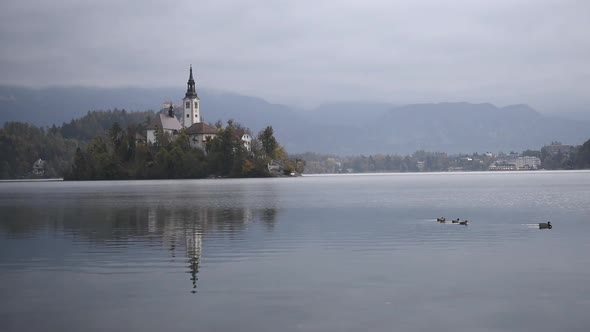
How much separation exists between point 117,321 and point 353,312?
5.29m

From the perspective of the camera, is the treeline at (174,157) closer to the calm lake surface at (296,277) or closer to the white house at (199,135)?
the white house at (199,135)

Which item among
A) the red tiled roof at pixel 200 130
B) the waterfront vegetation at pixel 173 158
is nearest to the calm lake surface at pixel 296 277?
the waterfront vegetation at pixel 173 158

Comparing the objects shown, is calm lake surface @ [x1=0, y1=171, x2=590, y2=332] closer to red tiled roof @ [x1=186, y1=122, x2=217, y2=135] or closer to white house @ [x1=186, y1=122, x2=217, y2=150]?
white house @ [x1=186, y1=122, x2=217, y2=150]

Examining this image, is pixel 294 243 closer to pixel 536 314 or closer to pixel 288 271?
pixel 288 271

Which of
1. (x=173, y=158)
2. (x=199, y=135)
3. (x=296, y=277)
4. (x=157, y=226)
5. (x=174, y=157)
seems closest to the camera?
(x=296, y=277)

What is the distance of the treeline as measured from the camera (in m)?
182

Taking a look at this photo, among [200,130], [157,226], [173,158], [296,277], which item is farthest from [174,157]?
[296,277]

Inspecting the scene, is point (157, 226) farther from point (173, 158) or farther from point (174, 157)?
point (173, 158)

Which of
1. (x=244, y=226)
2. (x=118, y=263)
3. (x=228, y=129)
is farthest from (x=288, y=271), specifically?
(x=228, y=129)

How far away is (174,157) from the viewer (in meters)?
181

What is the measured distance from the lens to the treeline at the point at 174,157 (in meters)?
182

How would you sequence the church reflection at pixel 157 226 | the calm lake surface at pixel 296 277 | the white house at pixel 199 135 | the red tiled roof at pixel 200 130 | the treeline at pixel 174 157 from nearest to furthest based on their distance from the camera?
the calm lake surface at pixel 296 277 < the church reflection at pixel 157 226 < the treeline at pixel 174 157 < the white house at pixel 199 135 < the red tiled roof at pixel 200 130

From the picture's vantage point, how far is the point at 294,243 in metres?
31.4

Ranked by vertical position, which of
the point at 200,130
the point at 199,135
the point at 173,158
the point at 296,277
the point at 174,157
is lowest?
the point at 296,277
